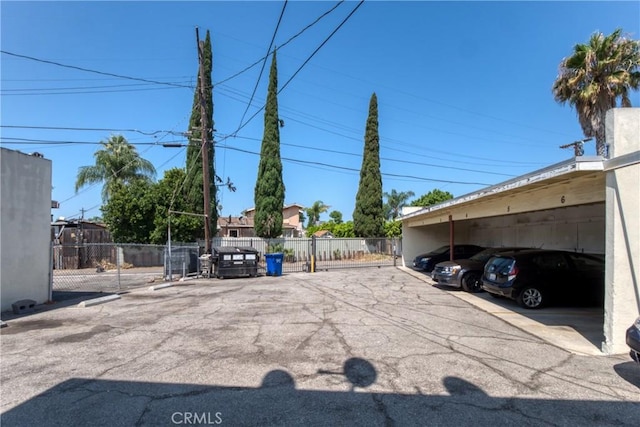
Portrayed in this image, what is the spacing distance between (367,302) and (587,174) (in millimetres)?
5885

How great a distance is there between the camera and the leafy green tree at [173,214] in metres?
23.9

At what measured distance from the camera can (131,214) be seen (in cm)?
2358

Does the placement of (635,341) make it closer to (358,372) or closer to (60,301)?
(358,372)

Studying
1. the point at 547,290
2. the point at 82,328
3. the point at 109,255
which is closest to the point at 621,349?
the point at 547,290

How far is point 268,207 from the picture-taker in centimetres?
3038

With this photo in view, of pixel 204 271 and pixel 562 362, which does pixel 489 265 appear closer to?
pixel 562 362

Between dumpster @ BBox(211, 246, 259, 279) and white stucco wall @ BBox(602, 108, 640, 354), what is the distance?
13743 millimetres

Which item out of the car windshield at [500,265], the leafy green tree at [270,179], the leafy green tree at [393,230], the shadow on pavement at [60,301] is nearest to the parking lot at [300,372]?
the shadow on pavement at [60,301]

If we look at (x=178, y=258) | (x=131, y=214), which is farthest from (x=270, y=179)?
(x=178, y=258)

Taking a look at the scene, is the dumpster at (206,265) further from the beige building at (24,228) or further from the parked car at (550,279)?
the parked car at (550,279)

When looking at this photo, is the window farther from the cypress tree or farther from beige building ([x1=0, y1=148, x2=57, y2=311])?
the cypress tree

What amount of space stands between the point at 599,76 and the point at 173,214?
23.4 meters

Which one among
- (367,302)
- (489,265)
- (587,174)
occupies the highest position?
(587,174)

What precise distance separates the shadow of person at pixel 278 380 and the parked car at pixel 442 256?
48.9 feet
